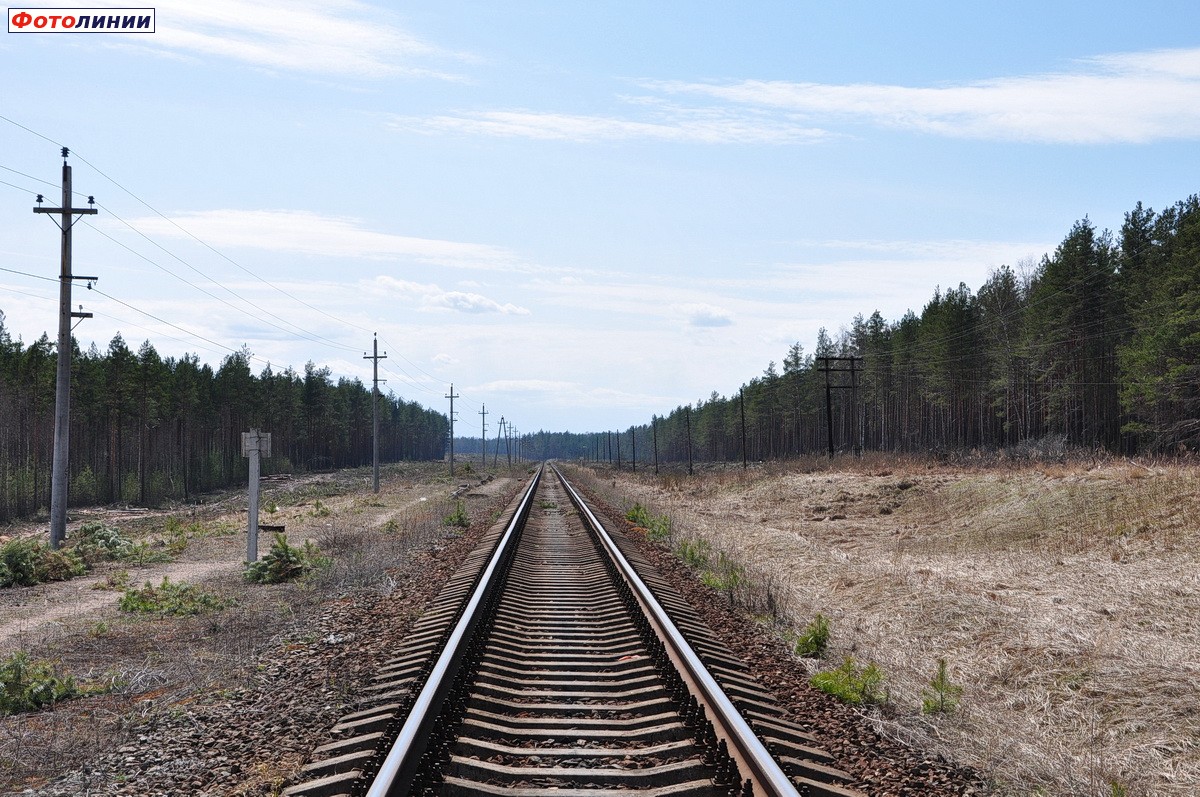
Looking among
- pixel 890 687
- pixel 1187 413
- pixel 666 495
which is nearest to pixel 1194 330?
pixel 1187 413

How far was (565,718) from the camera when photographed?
5879 mm

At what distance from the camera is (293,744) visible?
542cm

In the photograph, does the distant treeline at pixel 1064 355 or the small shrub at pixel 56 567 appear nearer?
the small shrub at pixel 56 567

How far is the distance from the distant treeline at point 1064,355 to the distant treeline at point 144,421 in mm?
42177

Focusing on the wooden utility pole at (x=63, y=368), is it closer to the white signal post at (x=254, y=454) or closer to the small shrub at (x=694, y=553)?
the white signal post at (x=254, y=454)

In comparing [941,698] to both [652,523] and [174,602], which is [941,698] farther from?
[652,523]

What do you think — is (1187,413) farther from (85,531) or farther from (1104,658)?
(85,531)

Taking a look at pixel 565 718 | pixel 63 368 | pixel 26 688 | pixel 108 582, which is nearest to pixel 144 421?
pixel 63 368

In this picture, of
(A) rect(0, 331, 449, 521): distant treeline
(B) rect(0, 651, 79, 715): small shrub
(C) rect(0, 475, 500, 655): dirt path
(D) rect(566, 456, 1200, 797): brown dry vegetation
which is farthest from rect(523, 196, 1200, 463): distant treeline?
(A) rect(0, 331, 449, 521): distant treeline

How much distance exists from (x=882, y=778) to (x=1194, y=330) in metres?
41.8

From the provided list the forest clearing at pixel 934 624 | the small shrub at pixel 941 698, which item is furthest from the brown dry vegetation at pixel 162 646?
the small shrub at pixel 941 698

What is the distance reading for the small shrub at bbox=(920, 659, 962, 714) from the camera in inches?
251

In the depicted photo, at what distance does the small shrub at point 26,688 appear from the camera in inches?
271

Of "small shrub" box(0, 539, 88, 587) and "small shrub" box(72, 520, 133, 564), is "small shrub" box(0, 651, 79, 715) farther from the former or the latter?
"small shrub" box(72, 520, 133, 564)
